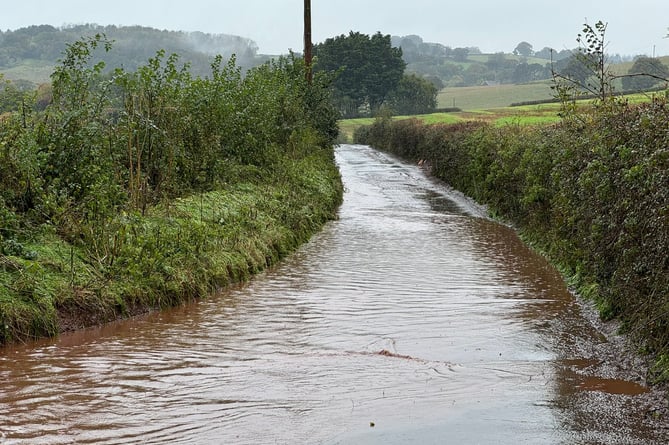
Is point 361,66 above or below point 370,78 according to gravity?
above

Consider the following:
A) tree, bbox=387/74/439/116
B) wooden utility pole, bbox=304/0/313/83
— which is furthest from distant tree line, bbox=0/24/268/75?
wooden utility pole, bbox=304/0/313/83

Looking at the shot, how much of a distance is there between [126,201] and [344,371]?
6702mm

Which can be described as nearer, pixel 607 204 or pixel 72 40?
pixel 607 204

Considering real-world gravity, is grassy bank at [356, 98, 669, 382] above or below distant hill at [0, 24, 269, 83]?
below

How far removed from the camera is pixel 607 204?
1111 cm

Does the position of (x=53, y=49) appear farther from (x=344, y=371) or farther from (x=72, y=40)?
(x=344, y=371)

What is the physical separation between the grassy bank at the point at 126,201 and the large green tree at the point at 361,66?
81.1 metres

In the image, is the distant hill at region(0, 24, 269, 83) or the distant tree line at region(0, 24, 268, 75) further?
the distant tree line at region(0, 24, 268, 75)

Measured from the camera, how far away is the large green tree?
10175 cm

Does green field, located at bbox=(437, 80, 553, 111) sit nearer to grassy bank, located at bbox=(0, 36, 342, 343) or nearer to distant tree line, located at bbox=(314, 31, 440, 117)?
distant tree line, located at bbox=(314, 31, 440, 117)

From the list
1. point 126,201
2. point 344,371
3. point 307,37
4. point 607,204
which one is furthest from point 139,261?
point 307,37

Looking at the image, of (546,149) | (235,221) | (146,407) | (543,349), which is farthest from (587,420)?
(546,149)

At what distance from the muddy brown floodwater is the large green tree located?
289ft

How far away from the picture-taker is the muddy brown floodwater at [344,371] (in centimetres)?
716
